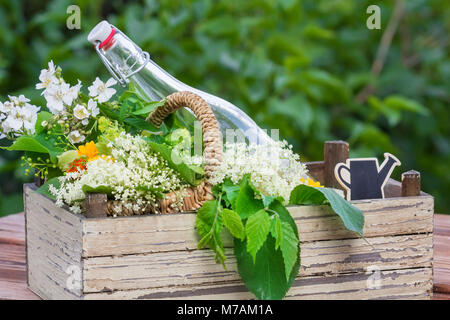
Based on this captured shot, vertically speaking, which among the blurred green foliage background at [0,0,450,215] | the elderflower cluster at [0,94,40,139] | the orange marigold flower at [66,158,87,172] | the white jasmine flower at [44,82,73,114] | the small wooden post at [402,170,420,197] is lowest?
the small wooden post at [402,170,420,197]

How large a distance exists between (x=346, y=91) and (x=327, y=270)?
124cm

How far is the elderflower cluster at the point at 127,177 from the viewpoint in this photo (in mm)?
753

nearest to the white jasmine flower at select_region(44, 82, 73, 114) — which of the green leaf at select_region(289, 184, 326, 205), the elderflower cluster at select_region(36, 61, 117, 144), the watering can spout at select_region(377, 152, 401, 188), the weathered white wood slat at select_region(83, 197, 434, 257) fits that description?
the elderflower cluster at select_region(36, 61, 117, 144)

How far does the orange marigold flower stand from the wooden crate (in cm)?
5

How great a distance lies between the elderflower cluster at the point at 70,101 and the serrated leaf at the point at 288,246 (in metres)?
0.31

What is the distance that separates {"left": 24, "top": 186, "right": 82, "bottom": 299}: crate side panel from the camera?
747mm

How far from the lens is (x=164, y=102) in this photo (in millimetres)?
875

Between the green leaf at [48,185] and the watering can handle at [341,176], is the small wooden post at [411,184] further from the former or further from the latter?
the green leaf at [48,185]

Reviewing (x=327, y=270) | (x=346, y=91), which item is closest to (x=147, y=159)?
(x=327, y=270)

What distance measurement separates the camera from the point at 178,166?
0.78 metres

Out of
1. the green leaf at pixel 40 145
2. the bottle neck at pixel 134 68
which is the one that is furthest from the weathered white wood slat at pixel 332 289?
the bottle neck at pixel 134 68

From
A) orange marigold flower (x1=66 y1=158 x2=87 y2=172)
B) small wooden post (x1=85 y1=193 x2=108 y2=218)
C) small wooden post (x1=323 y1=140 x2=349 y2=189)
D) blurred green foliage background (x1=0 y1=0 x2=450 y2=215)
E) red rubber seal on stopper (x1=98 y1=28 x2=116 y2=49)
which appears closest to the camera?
small wooden post (x1=85 y1=193 x2=108 y2=218)

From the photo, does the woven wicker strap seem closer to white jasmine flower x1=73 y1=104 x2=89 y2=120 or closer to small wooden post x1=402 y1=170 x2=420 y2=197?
white jasmine flower x1=73 y1=104 x2=89 y2=120

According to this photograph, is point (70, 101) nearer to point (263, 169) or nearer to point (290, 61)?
point (263, 169)
